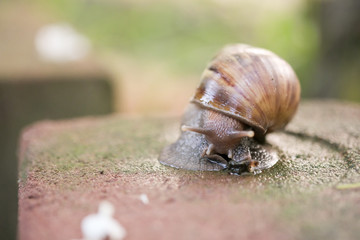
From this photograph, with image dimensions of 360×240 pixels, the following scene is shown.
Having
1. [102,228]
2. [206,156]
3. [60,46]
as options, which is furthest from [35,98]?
[102,228]

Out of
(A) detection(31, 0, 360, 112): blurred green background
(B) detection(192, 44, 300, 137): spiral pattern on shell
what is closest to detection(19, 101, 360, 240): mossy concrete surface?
(B) detection(192, 44, 300, 137): spiral pattern on shell

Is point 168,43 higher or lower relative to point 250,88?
lower

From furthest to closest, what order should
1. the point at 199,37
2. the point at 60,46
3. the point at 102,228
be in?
the point at 199,37 → the point at 60,46 → the point at 102,228

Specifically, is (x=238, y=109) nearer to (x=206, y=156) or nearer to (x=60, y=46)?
(x=206, y=156)

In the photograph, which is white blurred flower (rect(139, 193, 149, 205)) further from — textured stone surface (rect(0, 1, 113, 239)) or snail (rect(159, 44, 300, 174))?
textured stone surface (rect(0, 1, 113, 239))

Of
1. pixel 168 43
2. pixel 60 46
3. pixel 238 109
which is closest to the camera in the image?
pixel 238 109

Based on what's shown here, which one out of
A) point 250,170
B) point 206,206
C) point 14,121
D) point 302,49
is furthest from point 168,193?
point 302,49

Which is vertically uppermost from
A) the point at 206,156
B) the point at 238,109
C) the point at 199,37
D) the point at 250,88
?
the point at 250,88

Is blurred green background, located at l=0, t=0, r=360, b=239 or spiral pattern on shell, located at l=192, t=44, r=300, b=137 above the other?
spiral pattern on shell, located at l=192, t=44, r=300, b=137
